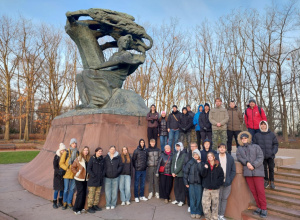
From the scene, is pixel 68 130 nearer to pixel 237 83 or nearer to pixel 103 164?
pixel 103 164

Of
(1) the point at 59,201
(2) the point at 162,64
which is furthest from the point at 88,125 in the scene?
(2) the point at 162,64

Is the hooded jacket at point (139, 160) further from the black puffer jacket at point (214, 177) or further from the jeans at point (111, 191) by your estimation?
the black puffer jacket at point (214, 177)

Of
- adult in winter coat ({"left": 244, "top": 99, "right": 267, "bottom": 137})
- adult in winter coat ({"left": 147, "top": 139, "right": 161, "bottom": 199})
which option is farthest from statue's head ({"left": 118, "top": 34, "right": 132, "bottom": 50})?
adult in winter coat ({"left": 244, "top": 99, "right": 267, "bottom": 137})

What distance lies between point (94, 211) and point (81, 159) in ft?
3.83

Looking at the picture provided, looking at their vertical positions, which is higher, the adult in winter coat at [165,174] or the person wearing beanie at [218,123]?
the person wearing beanie at [218,123]

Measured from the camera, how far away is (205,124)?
6719mm

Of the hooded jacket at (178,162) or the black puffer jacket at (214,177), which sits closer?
the black puffer jacket at (214,177)

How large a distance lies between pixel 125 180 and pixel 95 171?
33.7 inches

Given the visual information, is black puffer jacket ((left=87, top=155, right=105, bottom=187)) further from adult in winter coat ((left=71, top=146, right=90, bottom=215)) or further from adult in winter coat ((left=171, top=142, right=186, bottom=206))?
adult in winter coat ((left=171, top=142, right=186, bottom=206))

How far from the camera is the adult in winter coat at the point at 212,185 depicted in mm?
4508

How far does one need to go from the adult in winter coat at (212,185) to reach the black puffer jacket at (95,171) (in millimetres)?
2215

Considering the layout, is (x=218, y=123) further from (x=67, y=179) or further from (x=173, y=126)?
(x=67, y=179)

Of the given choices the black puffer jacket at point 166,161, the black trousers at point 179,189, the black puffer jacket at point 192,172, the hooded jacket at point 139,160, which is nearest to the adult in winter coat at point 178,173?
the black trousers at point 179,189

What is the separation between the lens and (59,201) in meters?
5.36
